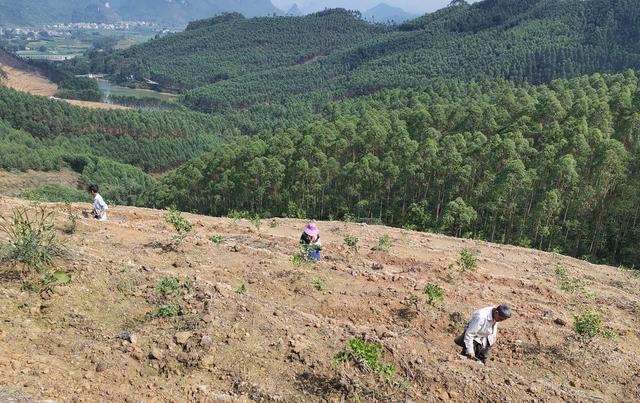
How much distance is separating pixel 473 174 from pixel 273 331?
34940 mm

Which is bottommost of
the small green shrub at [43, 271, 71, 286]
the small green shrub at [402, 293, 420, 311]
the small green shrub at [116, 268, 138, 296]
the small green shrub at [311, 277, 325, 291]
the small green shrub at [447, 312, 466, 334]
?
the small green shrub at [447, 312, 466, 334]

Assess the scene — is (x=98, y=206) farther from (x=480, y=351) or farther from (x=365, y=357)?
(x=480, y=351)

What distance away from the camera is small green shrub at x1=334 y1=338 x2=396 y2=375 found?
8727mm

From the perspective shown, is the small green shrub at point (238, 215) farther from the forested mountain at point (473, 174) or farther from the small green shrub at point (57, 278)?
the forested mountain at point (473, 174)

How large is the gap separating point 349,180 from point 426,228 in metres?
9.36

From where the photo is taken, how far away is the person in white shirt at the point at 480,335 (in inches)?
390

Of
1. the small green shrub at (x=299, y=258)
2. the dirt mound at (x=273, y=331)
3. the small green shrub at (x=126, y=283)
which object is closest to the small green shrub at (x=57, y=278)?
the dirt mound at (x=273, y=331)

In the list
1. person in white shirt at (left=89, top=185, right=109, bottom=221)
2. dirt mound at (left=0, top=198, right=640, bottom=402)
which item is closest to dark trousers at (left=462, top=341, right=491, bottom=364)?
dirt mound at (left=0, top=198, right=640, bottom=402)

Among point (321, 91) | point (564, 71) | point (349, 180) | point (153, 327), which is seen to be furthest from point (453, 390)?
point (321, 91)

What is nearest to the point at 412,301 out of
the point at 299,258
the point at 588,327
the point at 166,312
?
the point at 299,258

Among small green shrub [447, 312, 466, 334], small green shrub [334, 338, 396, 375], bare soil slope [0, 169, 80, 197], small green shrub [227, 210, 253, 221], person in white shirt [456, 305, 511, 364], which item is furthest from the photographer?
bare soil slope [0, 169, 80, 197]

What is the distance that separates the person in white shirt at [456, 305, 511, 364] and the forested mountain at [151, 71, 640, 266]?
82.4ft

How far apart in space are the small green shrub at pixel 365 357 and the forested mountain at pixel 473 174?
27215 mm

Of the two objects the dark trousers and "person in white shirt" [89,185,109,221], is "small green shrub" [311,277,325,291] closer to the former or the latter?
the dark trousers
